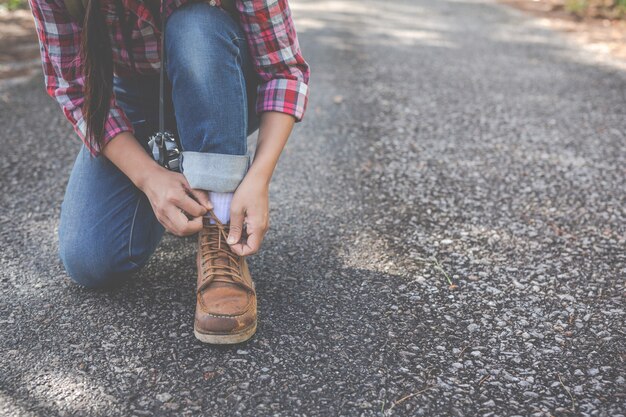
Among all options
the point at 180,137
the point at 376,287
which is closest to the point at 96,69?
the point at 180,137

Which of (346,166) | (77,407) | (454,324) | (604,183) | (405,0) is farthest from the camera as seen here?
(405,0)

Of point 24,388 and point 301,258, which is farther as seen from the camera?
point 301,258

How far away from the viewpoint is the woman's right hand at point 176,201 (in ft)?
4.64

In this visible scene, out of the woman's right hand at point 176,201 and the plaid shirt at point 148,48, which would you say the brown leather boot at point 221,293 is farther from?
the plaid shirt at point 148,48

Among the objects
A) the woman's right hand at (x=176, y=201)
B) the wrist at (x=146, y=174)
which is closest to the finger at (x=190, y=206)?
the woman's right hand at (x=176, y=201)

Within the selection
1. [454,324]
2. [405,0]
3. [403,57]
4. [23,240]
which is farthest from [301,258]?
[405,0]

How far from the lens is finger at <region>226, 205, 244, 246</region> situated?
1.42 meters

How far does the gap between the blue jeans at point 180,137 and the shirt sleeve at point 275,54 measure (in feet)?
0.15

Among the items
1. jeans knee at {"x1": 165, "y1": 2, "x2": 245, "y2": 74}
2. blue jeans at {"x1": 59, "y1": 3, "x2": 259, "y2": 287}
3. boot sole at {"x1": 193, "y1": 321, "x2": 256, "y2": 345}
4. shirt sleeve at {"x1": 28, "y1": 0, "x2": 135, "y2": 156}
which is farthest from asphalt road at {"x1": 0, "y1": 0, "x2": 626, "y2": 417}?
jeans knee at {"x1": 165, "y1": 2, "x2": 245, "y2": 74}

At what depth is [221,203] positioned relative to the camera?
4.76 ft

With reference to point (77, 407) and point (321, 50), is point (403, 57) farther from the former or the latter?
point (77, 407)

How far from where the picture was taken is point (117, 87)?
1.72 metres

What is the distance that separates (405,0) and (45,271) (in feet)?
24.3

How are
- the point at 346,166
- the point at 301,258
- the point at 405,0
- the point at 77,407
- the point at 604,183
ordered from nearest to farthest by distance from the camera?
the point at 77,407, the point at 301,258, the point at 604,183, the point at 346,166, the point at 405,0
